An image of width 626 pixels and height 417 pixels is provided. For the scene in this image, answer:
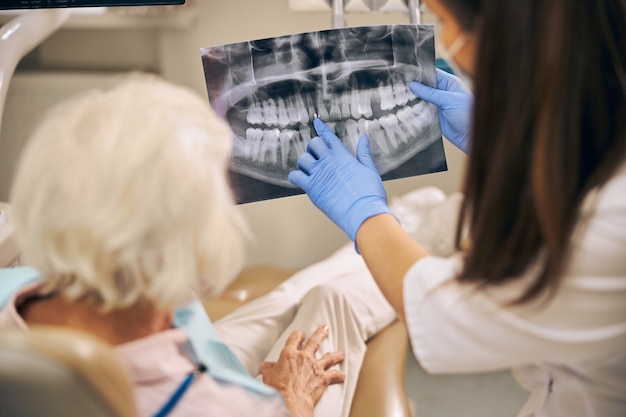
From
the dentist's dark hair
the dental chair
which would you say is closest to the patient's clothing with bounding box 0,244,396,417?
the dental chair

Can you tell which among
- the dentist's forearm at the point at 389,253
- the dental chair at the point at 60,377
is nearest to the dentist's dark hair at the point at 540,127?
the dentist's forearm at the point at 389,253

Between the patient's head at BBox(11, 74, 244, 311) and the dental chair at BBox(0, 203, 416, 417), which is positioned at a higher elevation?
the patient's head at BBox(11, 74, 244, 311)

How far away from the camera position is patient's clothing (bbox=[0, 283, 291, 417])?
79cm

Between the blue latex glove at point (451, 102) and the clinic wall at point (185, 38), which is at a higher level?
the clinic wall at point (185, 38)

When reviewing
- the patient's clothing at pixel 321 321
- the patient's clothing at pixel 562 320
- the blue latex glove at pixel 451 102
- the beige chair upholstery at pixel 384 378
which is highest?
the blue latex glove at pixel 451 102

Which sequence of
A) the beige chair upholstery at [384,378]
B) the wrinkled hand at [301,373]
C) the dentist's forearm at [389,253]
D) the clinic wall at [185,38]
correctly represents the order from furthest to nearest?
the clinic wall at [185,38], the beige chair upholstery at [384,378], the wrinkled hand at [301,373], the dentist's forearm at [389,253]

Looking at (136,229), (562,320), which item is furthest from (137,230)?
(562,320)

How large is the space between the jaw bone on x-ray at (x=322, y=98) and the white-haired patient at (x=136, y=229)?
16.0 inches

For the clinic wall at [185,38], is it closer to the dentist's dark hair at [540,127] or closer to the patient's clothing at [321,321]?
the patient's clothing at [321,321]

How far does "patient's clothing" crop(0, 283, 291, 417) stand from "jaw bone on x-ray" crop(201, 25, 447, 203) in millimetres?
507

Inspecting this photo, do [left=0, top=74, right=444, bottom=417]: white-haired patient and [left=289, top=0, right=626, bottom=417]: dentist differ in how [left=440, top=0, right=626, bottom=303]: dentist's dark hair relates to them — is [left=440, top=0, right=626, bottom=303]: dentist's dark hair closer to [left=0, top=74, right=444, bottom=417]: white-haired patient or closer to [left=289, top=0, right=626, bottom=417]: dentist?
[left=289, top=0, right=626, bottom=417]: dentist

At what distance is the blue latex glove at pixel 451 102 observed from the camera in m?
1.32

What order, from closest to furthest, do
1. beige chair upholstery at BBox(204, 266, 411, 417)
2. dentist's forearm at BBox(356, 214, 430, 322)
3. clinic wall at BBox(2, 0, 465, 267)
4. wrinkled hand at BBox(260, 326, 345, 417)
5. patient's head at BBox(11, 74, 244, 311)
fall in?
patient's head at BBox(11, 74, 244, 311) → dentist's forearm at BBox(356, 214, 430, 322) → wrinkled hand at BBox(260, 326, 345, 417) → beige chair upholstery at BBox(204, 266, 411, 417) → clinic wall at BBox(2, 0, 465, 267)

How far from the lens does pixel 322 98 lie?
1315mm
